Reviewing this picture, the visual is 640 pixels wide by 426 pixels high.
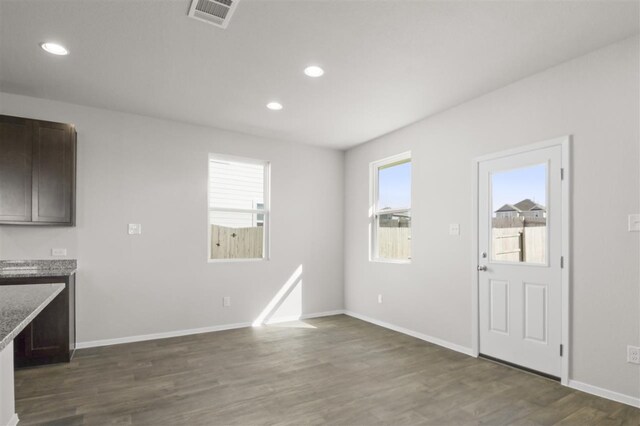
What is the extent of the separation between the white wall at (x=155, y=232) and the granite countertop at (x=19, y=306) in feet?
7.10

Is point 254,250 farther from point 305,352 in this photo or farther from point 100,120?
point 100,120

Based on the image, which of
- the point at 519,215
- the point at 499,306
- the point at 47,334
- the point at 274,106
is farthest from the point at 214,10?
the point at 499,306

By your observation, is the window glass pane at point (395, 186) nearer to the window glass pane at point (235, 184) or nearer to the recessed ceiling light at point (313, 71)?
the window glass pane at point (235, 184)

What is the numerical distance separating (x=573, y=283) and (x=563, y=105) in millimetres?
1524

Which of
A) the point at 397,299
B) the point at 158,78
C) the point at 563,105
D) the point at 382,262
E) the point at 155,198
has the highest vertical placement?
the point at 158,78

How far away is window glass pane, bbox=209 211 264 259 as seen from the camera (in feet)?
16.7

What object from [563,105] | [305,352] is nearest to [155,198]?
[305,352]

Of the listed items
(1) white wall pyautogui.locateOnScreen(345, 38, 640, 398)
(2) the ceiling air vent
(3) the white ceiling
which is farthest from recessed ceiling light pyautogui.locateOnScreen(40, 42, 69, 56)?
(1) white wall pyautogui.locateOnScreen(345, 38, 640, 398)

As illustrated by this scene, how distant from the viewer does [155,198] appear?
4574 mm

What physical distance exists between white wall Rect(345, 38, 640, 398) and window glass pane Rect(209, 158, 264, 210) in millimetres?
2137

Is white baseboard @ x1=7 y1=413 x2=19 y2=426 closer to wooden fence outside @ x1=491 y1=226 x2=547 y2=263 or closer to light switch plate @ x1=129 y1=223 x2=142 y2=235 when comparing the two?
light switch plate @ x1=129 y1=223 x2=142 y2=235

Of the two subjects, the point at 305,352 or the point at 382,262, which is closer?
the point at 305,352

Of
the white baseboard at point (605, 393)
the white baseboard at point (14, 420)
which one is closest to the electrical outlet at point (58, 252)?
the white baseboard at point (14, 420)

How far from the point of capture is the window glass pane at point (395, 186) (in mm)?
5016
